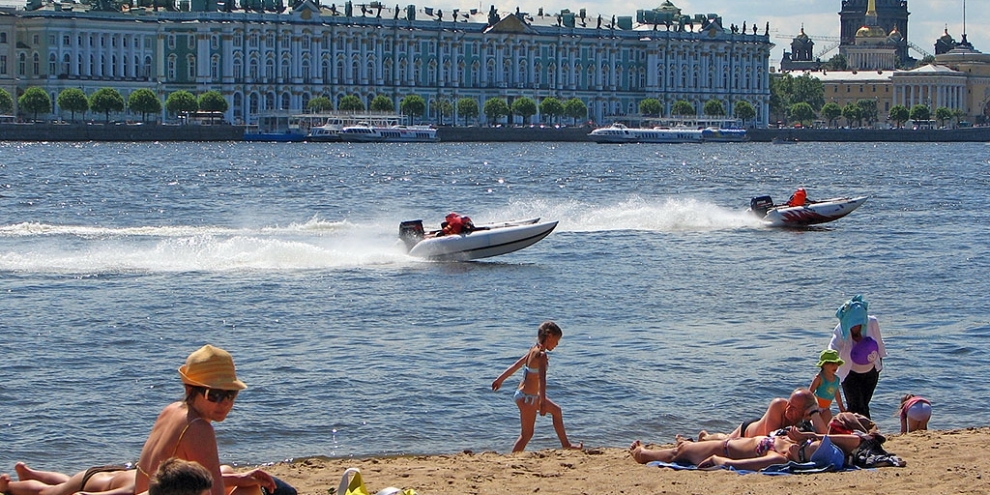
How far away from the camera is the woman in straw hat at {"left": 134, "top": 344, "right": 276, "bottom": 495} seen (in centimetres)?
727

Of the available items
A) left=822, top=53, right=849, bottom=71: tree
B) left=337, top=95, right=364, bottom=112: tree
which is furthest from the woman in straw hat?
left=822, top=53, right=849, bottom=71: tree

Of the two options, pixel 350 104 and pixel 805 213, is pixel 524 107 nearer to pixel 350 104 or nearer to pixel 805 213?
pixel 350 104

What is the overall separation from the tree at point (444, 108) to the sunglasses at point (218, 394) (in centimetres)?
11124

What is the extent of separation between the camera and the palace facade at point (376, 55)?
4254 inches

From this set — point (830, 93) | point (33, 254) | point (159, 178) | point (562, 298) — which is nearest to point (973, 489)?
point (562, 298)

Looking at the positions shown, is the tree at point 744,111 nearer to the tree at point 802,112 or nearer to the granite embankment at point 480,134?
the granite embankment at point 480,134

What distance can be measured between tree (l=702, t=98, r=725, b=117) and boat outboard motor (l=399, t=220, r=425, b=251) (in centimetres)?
10584

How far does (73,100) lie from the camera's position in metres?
98.1

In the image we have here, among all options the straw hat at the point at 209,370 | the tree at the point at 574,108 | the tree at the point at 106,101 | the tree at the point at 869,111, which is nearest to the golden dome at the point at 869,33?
the tree at the point at 869,111

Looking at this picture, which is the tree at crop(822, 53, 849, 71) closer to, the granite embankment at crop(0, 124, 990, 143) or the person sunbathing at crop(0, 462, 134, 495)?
the granite embankment at crop(0, 124, 990, 143)

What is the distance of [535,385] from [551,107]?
109 m

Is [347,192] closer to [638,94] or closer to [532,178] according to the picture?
[532,178]

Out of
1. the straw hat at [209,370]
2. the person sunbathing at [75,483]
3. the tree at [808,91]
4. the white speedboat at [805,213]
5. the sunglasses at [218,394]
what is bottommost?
the white speedboat at [805,213]

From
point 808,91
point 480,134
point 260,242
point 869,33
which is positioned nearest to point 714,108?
point 480,134
